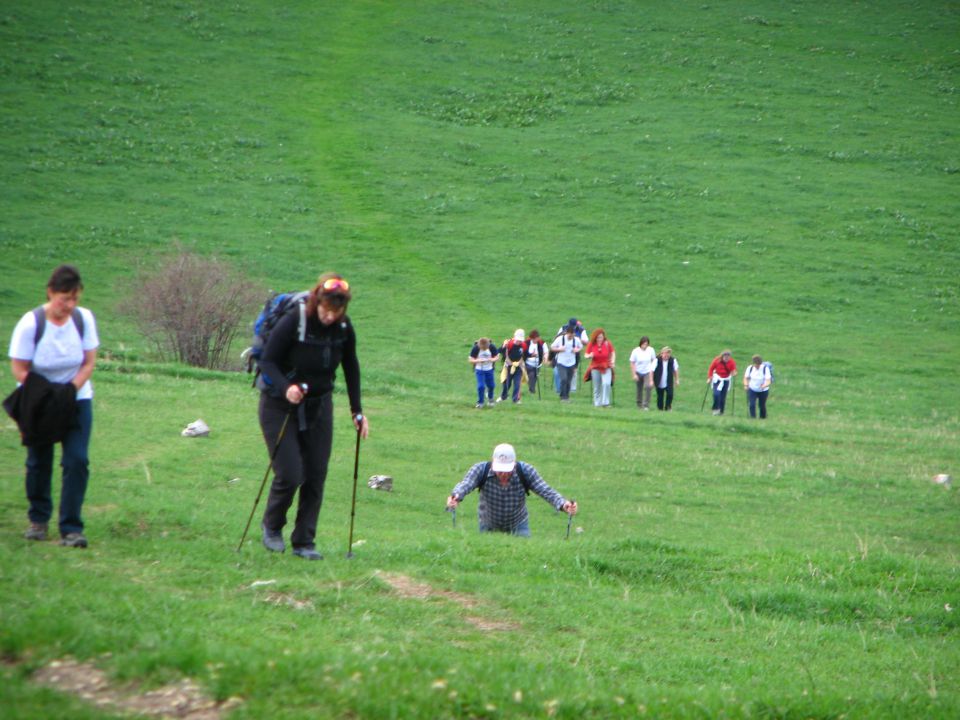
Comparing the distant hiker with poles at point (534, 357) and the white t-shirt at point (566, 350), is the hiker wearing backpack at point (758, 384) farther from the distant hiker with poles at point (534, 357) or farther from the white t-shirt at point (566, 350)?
the distant hiker with poles at point (534, 357)

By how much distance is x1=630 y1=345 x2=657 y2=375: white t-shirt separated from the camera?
28.6 meters

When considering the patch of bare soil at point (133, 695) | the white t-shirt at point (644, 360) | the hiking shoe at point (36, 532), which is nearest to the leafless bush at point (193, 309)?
the white t-shirt at point (644, 360)

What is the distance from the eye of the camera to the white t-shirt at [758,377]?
2806 centimetres

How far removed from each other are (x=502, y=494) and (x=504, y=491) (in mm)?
48

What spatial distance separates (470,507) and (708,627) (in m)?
8.28

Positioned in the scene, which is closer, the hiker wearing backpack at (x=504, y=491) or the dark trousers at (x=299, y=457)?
the dark trousers at (x=299, y=457)

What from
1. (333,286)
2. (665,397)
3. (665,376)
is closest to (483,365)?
(665,376)

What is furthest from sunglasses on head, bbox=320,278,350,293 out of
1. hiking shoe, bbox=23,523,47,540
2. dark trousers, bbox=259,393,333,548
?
hiking shoe, bbox=23,523,47,540

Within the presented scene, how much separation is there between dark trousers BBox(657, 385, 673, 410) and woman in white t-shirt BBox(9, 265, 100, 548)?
2199 cm

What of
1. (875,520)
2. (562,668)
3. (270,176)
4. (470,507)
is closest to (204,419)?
(470,507)

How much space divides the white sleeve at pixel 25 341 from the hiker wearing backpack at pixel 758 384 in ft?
72.9

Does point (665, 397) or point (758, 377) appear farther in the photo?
point (665, 397)

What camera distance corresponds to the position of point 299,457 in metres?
8.53

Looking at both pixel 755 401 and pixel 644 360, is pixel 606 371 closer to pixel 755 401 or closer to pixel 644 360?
pixel 644 360
